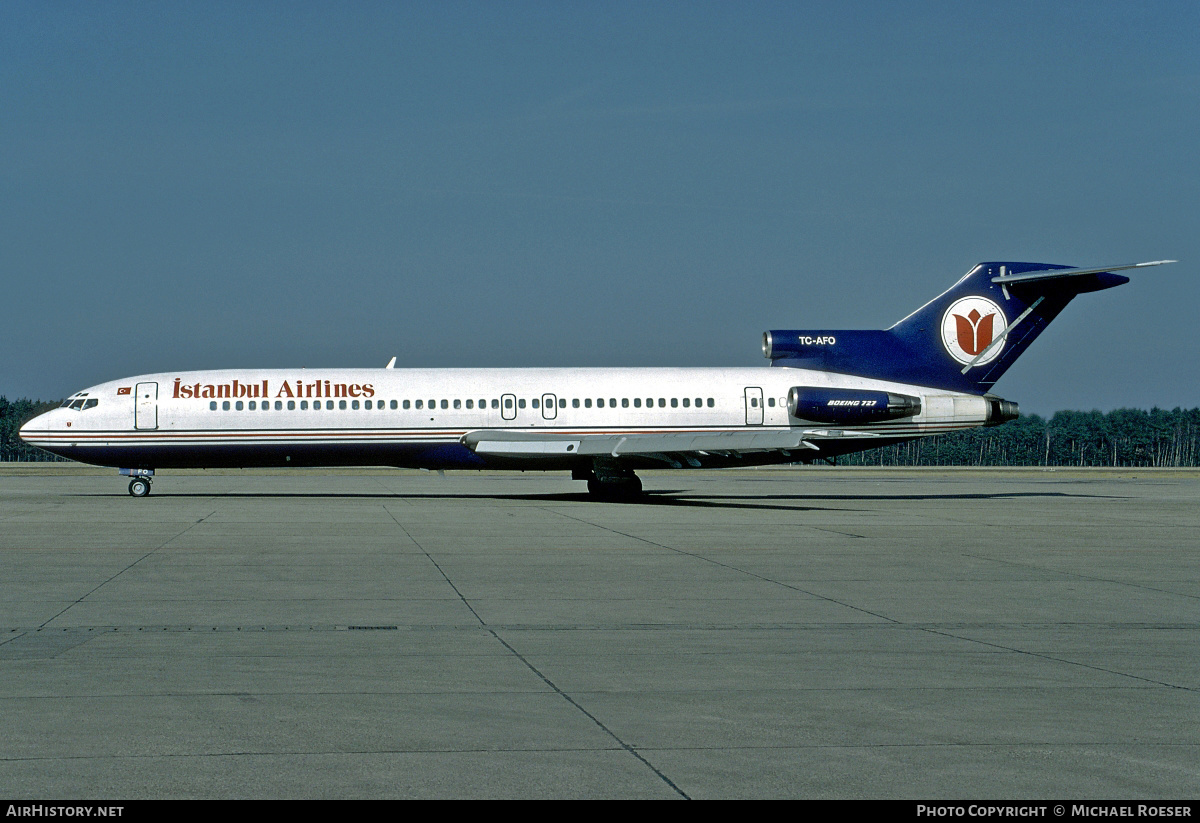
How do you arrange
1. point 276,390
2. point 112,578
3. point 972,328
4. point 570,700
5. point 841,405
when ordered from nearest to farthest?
point 570,700
point 112,578
point 276,390
point 841,405
point 972,328

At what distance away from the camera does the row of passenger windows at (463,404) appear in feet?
101

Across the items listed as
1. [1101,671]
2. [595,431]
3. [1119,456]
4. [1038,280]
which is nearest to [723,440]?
[595,431]

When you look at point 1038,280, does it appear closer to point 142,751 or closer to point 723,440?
point 723,440

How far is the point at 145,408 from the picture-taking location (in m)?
30.6

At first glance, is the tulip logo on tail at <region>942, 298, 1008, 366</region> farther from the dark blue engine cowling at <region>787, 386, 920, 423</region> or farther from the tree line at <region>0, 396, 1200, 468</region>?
the tree line at <region>0, 396, 1200, 468</region>

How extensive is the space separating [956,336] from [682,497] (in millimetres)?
8929

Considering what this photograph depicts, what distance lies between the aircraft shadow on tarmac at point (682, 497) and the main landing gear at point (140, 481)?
461 millimetres

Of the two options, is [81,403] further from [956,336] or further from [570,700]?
[570,700]

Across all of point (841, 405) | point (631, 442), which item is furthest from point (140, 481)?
point (841, 405)

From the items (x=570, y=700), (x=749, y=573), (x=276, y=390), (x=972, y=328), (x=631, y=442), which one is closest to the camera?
(x=570, y=700)

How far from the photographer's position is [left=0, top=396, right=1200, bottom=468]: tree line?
178 meters

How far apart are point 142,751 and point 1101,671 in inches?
251

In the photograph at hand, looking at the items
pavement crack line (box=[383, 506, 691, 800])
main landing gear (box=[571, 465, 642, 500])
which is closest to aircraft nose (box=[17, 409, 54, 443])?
main landing gear (box=[571, 465, 642, 500])

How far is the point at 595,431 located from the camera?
3127 cm
